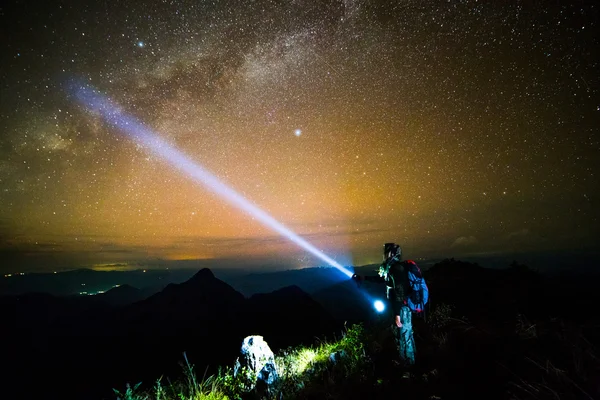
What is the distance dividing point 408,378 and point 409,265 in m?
1.98

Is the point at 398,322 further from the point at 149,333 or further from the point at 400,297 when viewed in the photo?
the point at 149,333

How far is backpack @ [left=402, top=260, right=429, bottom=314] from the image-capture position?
17.9ft

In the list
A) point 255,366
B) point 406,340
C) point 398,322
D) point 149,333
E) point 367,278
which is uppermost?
point 367,278

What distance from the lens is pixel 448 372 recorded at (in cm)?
461

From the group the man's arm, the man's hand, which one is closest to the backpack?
the man's hand

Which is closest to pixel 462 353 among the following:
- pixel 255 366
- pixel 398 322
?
pixel 398 322

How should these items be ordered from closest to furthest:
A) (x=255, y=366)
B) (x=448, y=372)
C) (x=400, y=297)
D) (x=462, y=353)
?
(x=448, y=372)
(x=462, y=353)
(x=400, y=297)
(x=255, y=366)

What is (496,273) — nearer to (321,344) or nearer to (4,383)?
(321,344)

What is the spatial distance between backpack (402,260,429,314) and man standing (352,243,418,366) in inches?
0.8

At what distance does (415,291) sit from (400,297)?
0.32m

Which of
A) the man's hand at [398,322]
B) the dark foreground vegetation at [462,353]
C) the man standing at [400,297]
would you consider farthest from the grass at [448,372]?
the man's hand at [398,322]

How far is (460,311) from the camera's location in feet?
30.4

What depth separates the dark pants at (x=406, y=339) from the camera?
524 centimetres

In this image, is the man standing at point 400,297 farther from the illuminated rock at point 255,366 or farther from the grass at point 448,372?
the illuminated rock at point 255,366
